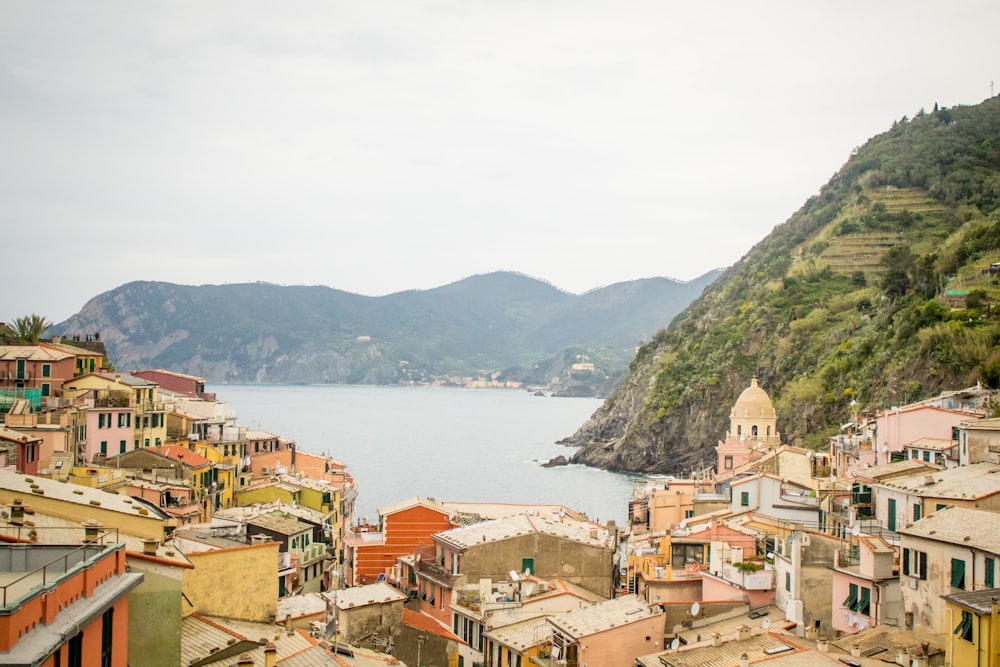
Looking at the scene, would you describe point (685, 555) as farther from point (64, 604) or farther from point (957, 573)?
point (64, 604)

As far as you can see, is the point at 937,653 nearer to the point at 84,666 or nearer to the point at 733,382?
the point at 84,666

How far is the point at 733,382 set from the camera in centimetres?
12144

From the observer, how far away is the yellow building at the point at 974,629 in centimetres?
1476

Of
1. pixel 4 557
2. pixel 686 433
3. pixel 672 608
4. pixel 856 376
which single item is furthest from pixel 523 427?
pixel 4 557

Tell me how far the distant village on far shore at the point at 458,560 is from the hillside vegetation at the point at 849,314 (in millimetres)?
27104

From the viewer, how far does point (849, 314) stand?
107 m

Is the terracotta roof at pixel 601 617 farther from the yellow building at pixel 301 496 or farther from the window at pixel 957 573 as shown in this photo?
the yellow building at pixel 301 496

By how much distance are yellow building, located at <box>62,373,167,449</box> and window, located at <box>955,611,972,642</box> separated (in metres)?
36.4

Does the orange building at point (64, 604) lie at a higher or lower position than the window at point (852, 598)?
higher

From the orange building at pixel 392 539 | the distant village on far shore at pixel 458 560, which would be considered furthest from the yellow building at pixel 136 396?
the orange building at pixel 392 539

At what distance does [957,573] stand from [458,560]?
16283 mm

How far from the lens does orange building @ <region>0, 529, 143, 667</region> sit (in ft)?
25.4

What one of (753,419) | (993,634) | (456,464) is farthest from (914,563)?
(456,464)

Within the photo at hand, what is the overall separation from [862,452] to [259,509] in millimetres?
24362
